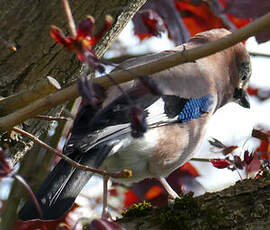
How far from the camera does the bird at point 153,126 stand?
7.50ft

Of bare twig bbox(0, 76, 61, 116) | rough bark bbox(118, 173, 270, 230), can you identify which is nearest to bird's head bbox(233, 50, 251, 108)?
rough bark bbox(118, 173, 270, 230)

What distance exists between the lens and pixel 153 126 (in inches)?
105

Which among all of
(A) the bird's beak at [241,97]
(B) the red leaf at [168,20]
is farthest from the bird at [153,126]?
(B) the red leaf at [168,20]

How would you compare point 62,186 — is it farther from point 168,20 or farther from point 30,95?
point 168,20

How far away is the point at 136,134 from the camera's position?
1388 millimetres

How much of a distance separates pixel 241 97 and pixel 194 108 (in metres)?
0.83

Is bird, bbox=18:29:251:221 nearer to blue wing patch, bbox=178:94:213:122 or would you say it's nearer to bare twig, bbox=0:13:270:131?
blue wing patch, bbox=178:94:213:122

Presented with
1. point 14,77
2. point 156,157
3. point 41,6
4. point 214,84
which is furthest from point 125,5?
point 214,84

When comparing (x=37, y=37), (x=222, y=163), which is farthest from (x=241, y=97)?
(x=37, y=37)

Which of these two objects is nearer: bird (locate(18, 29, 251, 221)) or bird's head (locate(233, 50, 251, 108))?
bird (locate(18, 29, 251, 221))

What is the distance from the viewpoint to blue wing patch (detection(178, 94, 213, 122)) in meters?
2.83

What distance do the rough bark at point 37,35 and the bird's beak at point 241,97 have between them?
1.39 metres

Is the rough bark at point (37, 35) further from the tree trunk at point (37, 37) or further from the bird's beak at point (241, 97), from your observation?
the bird's beak at point (241, 97)

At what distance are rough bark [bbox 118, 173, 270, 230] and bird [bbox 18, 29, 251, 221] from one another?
1.00 feet
